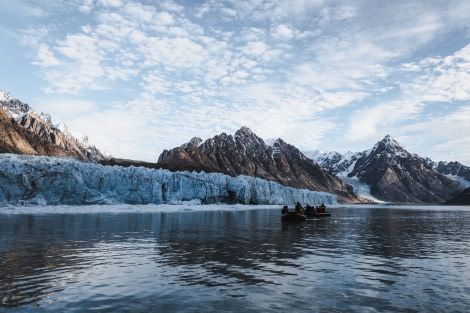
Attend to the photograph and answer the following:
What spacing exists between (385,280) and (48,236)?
21884mm

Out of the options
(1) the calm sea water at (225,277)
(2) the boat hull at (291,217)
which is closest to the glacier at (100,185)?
(2) the boat hull at (291,217)

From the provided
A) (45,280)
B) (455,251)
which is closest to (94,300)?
(45,280)

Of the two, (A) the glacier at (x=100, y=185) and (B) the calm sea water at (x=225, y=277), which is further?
(A) the glacier at (x=100, y=185)

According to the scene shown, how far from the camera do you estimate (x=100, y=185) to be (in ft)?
260

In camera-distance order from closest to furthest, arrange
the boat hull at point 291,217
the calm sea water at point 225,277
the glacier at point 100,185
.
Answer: the calm sea water at point 225,277
the boat hull at point 291,217
the glacier at point 100,185

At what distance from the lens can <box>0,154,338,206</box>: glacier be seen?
66688mm

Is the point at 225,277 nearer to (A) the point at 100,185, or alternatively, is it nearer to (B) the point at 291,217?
(B) the point at 291,217

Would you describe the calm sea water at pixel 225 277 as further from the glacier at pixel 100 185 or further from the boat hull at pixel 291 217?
the glacier at pixel 100 185

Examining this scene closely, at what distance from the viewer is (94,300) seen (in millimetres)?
11055

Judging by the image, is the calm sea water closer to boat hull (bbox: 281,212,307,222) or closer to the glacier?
boat hull (bbox: 281,212,307,222)

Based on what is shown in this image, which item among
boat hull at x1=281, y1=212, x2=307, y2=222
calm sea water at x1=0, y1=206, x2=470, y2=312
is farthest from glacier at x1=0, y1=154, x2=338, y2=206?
calm sea water at x1=0, y1=206, x2=470, y2=312

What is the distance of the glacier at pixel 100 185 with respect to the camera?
6669 centimetres

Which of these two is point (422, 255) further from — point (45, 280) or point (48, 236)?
point (48, 236)

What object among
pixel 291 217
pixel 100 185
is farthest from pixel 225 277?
pixel 100 185
